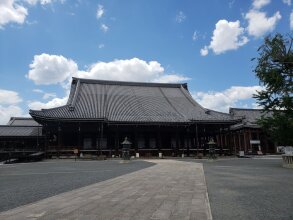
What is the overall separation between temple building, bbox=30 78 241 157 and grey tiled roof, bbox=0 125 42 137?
398 cm

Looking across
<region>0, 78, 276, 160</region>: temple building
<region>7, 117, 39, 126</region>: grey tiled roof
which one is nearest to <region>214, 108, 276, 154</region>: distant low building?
<region>0, 78, 276, 160</region>: temple building

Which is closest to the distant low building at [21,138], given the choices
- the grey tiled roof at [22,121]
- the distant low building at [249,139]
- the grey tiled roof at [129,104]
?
the grey tiled roof at [129,104]

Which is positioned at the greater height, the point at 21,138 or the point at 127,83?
the point at 127,83

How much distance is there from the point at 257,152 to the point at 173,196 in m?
48.5

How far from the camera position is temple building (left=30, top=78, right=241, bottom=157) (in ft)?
126

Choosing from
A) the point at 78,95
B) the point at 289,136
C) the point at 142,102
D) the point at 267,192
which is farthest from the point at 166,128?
the point at 267,192

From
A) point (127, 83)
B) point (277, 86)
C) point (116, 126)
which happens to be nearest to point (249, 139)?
point (127, 83)

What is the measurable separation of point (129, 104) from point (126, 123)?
22.8 feet

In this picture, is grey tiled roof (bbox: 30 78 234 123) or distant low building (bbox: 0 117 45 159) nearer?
grey tiled roof (bbox: 30 78 234 123)

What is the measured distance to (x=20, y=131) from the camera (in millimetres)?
43938

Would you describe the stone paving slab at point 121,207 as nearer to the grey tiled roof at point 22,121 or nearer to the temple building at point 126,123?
the temple building at point 126,123

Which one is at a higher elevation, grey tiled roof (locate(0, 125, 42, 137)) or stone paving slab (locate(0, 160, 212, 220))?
grey tiled roof (locate(0, 125, 42, 137))

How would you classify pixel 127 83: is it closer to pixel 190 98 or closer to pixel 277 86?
pixel 190 98

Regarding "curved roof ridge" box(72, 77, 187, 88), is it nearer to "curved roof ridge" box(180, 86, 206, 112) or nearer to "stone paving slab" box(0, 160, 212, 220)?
"curved roof ridge" box(180, 86, 206, 112)
